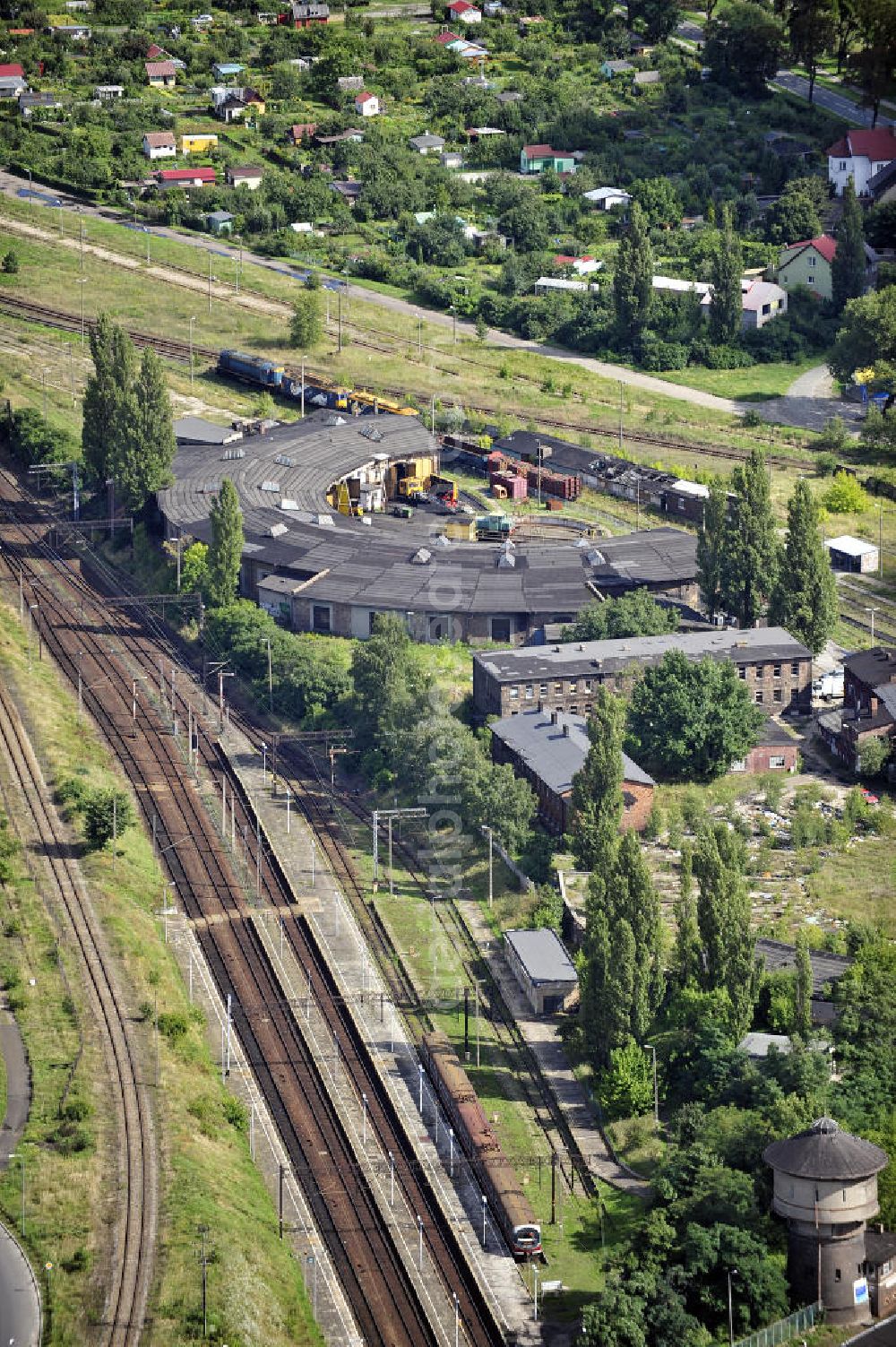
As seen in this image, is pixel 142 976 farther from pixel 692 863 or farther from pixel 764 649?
pixel 764 649

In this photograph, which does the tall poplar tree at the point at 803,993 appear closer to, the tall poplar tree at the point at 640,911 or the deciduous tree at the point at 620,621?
the tall poplar tree at the point at 640,911

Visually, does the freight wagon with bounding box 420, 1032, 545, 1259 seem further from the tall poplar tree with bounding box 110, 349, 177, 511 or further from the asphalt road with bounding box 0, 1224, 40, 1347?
the tall poplar tree with bounding box 110, 349, 177, 511

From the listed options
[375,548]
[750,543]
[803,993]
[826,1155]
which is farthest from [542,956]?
[375,548]

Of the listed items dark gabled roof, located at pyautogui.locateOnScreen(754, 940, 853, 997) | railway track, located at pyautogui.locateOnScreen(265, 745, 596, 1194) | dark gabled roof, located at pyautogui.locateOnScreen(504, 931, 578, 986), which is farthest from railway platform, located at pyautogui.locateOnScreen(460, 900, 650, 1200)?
dark gabled roof, located at pyautogui.locateOnScreen(754, 940, 853, 997)

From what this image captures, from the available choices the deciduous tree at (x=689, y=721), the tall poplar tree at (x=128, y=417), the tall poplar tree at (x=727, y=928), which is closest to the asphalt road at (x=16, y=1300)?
the tall poplar tree at (x=727, y=928)

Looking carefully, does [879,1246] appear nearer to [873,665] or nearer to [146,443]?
[873,665]

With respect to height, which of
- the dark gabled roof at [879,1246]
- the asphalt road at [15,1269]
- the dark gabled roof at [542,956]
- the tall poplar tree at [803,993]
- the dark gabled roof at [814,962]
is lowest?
the asphalt road at [15,1269]
